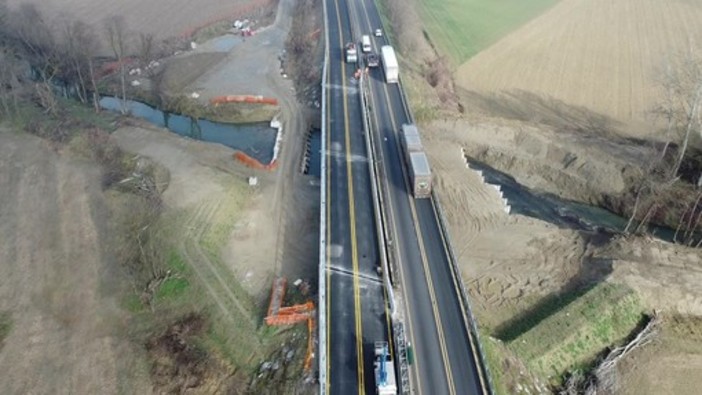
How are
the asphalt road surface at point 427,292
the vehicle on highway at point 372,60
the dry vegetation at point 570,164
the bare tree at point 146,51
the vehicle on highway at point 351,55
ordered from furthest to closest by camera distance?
the bare tree at point 146,51 → the vehicle on highway at point 351,55 → the vehicle on highway at point 372,60 → the dry vegetation at point 570,164 → the asphalt road surface at point 427,292

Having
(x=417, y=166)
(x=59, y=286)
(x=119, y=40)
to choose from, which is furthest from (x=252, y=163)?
(x=119, y=40)

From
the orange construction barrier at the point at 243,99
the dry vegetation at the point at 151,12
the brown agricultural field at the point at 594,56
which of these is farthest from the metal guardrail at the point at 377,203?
the dry vegetation at the point at 151,12

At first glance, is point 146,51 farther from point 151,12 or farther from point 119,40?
point 151,12

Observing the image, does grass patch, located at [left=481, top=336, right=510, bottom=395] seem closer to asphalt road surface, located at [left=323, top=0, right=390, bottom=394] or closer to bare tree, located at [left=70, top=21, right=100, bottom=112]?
asphalt road surface, located at [left=323, top=0, right=390, bottom=394]

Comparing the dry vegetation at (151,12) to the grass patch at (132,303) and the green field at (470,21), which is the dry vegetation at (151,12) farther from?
the grass patch at (132,303)

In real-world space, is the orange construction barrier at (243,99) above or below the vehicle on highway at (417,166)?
below

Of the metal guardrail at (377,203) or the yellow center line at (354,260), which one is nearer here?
the yellow center line at (354,260)

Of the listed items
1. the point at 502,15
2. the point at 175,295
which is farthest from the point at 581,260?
the point at 502,15
